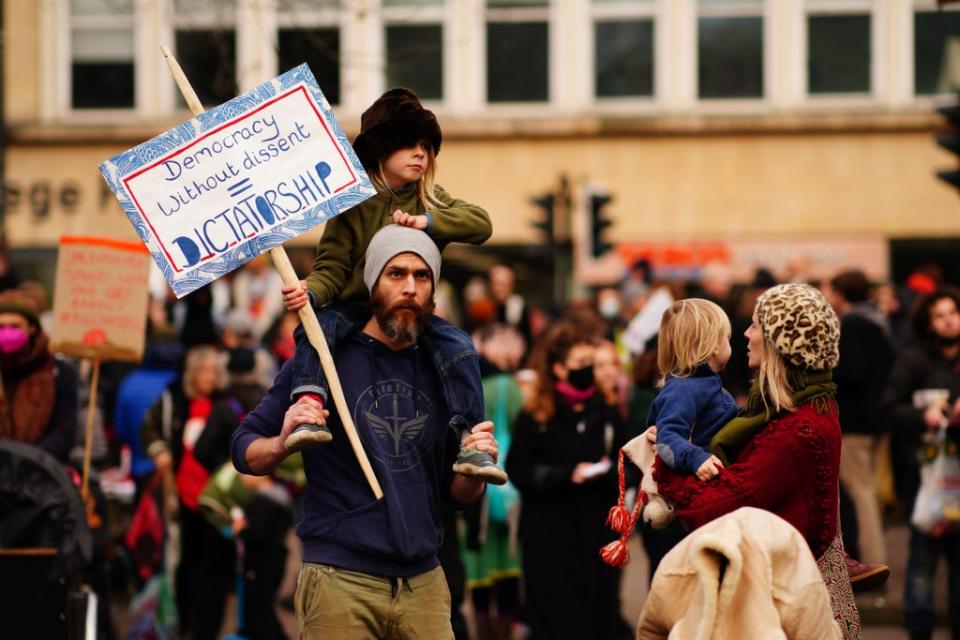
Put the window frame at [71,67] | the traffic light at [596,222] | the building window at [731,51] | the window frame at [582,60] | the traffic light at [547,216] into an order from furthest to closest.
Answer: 1. the window frame at [71,67]
2. the building window at [731,51]
3. the window frame at [582,60]
4. the traffic light at [547,216]
5. the traffic light at [596,222]

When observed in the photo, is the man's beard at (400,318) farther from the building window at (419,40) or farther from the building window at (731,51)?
the building window at (731,51)

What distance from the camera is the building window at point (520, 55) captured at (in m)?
26.1

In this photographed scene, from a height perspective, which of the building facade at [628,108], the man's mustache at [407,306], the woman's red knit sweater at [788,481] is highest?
the building facade at [628,108]

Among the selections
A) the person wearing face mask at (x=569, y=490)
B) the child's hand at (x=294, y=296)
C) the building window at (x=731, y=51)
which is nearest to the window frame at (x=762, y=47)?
the building window at (x=731, y=51)

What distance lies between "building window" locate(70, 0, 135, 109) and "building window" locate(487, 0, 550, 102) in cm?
507

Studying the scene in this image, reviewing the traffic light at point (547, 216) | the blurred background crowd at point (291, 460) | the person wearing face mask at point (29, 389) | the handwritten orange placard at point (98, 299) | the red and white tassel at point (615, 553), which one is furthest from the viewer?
the traffic light at point (547, 216)

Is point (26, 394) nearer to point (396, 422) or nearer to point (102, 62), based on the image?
point (396, 422)

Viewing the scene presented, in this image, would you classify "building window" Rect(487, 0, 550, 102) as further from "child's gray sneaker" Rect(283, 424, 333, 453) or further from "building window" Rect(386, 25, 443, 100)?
"child's gray sneaker" Rect(283, 424, 333, 453)

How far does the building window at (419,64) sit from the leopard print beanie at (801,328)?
65.2 ft

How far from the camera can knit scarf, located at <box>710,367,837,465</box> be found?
589 centimetres

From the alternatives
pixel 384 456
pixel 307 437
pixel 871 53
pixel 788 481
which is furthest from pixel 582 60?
pixel 307 437

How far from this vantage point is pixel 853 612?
6.07 m

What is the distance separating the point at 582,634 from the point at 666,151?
1605cm

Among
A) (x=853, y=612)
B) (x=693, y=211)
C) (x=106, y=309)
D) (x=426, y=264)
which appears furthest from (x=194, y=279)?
(x=693, y=211)
